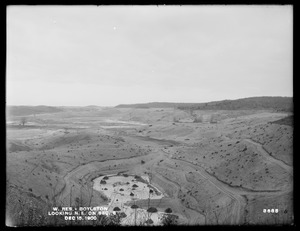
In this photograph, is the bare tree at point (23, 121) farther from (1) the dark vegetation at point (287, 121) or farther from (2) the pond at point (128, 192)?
(1) the dark vegetation at point (287, 121)

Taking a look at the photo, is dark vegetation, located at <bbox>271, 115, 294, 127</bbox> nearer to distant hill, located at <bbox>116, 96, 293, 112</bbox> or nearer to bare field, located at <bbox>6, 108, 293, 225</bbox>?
bare field, located at <bbox>6, 108, 293, 225</bbox>

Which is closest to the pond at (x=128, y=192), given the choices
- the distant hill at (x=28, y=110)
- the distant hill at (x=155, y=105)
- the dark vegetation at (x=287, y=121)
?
the distant hill at (x=155, y=105)
